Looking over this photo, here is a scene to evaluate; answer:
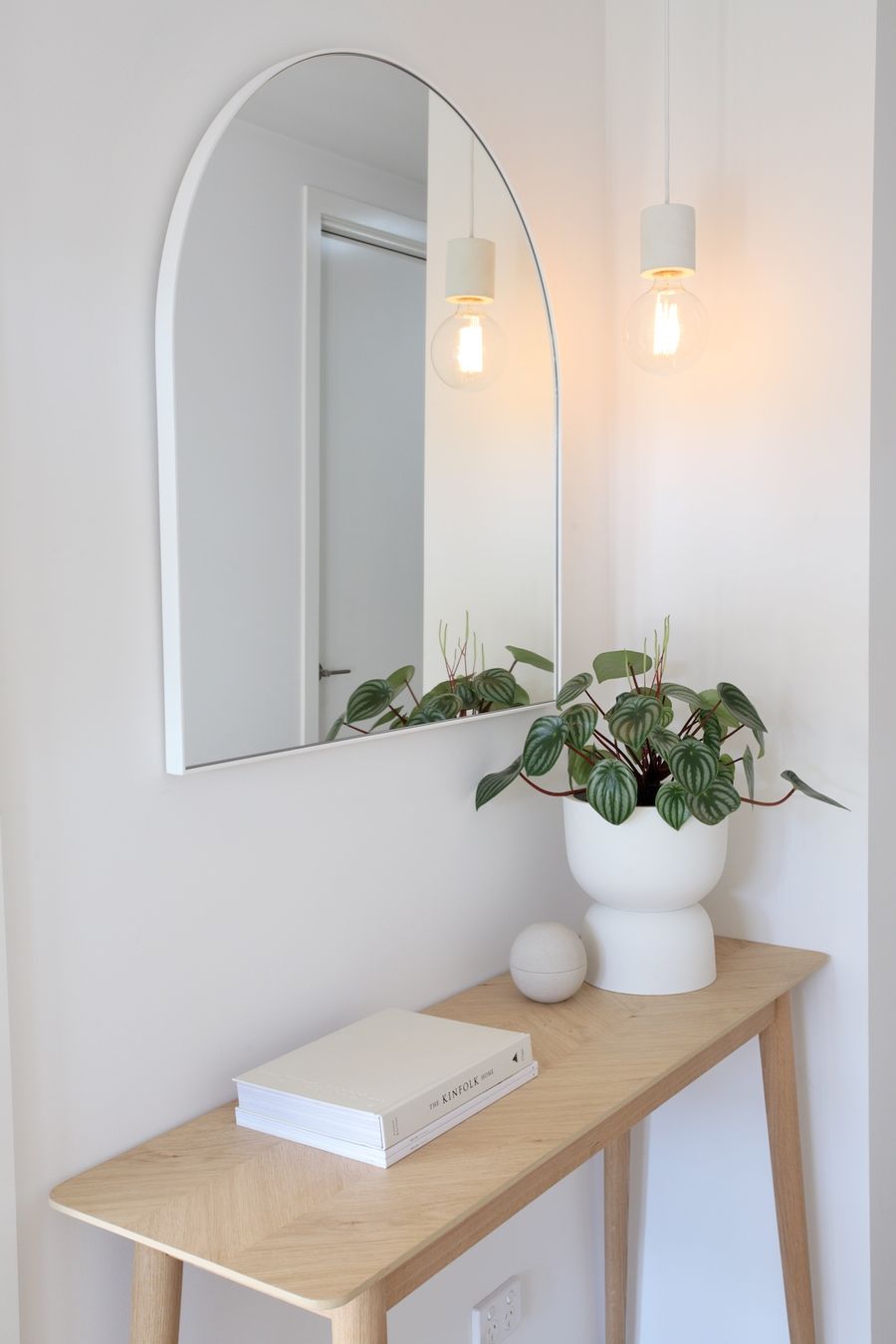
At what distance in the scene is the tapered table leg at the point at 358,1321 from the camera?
977 mm

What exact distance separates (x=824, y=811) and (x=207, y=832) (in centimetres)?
91

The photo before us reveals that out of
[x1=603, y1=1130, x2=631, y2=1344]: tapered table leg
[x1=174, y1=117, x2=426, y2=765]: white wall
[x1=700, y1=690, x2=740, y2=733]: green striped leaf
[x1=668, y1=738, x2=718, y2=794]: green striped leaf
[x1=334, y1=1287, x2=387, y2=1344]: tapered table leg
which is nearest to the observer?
[x1=334, y1=1287, x2=387, y2=1344]: tapered table leg

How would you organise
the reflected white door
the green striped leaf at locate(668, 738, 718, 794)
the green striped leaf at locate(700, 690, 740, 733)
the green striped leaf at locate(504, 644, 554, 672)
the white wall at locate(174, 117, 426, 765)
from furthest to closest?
the green striped leaf at locate(504, 644, 554, 672)
the green striped leaf at locate(700, 690, 740, 733)
the green striped leaf at locate(668, 738, 718, 794)
the reflected white door
the white wall at locate(174, 117, 426, 765)

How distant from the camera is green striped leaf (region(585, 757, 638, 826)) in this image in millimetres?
1544

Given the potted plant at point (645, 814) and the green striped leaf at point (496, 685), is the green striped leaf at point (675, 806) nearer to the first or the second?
the potted plant at point (645, 814)

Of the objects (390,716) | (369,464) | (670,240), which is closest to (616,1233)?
(390,716)

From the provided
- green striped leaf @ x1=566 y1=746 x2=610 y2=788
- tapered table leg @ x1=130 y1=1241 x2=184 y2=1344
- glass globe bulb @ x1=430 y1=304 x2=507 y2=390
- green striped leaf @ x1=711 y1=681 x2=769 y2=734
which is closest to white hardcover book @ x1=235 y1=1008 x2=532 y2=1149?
tapered table leg @ x1=130 y1=1241 x2=184 y2=1344

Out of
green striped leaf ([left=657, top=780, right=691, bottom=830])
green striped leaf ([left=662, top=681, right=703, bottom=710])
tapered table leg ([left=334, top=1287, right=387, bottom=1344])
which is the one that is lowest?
tapered table leg ([left=334, top=1287, right=387, bottom=1344])

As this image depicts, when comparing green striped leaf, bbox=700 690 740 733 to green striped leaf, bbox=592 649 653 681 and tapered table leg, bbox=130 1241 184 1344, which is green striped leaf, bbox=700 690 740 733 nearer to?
green striped leaf, bbox=592 649 653 681

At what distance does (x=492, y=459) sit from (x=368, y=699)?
1.32 ft

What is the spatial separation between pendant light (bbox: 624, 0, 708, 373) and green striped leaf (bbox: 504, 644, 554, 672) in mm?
423

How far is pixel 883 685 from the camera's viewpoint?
1742 millimetres

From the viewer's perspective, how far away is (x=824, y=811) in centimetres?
176

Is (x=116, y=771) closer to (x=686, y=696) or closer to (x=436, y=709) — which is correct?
(x=436, y=709)
